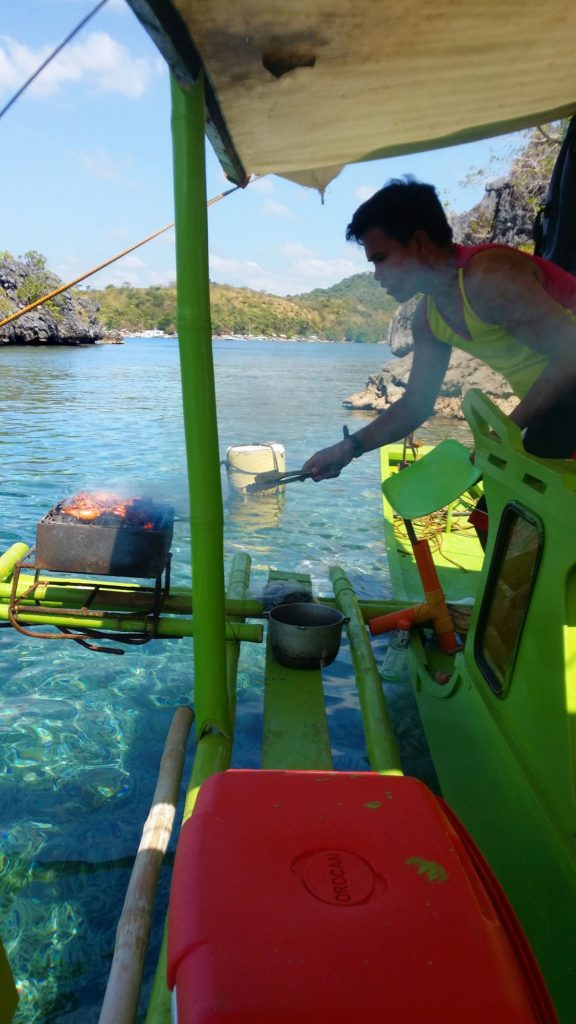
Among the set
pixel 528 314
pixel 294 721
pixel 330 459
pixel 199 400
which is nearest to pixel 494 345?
pixel 528 314

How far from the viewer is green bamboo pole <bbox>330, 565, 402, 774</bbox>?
2.54 m

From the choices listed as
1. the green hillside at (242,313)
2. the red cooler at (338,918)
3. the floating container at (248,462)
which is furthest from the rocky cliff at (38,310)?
the red cooler at (338,918)

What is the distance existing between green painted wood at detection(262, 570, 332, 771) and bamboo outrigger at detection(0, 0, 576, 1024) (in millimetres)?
13

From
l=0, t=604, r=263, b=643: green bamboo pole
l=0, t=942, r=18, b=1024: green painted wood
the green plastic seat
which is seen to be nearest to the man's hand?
the green plastic seat

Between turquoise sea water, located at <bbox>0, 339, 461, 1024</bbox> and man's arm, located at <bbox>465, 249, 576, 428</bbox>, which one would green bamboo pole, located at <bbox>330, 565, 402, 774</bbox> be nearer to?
turquoise sea water, located at <bbox>0, 339, 461, 1024</bbox>

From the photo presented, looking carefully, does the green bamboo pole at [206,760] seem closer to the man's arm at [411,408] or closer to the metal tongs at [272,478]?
the metal tongs at [272,478]

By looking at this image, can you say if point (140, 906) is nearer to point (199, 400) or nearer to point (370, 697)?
point (370, 697)

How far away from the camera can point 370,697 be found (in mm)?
2990

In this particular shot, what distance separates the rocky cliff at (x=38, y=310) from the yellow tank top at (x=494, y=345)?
8765 centimetres

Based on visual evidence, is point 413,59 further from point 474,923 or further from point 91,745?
point 91,745

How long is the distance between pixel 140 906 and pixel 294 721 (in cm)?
106

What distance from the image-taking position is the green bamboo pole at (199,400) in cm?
236

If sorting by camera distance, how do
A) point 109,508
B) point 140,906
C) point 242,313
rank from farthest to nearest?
point 242,313 < point 109,508 < point 140,906

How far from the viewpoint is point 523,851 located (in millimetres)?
1796
